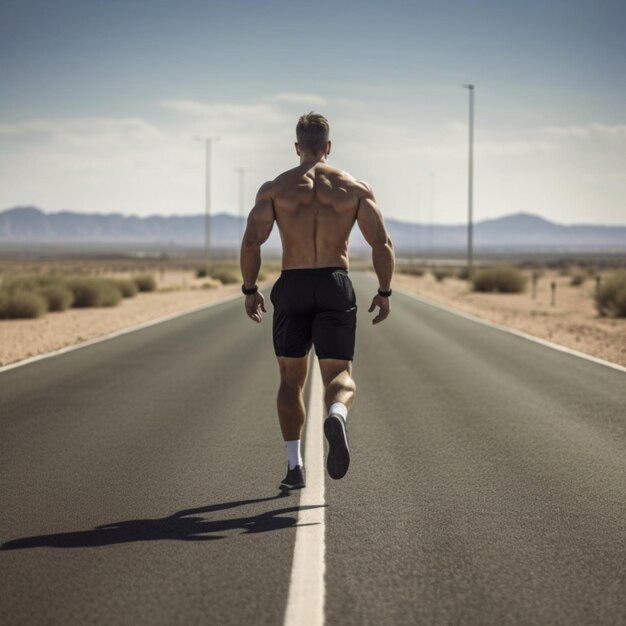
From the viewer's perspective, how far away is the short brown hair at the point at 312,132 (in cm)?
538

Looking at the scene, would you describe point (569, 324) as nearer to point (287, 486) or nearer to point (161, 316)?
point (161, 316)

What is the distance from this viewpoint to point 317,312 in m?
5.24

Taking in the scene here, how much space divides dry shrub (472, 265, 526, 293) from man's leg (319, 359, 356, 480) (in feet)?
127

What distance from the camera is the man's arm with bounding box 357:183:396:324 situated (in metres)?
5.32

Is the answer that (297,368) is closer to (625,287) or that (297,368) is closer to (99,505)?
Result: (99,505)

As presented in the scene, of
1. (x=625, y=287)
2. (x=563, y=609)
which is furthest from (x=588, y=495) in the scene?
(x=625, y=287)

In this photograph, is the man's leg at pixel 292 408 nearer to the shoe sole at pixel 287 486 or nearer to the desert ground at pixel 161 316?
the shoe sole at pixel 287 486

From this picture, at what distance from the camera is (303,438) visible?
7.44 m

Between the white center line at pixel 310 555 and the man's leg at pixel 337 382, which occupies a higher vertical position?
the man's leg at pixel 337 382

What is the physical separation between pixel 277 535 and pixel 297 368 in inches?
44.0

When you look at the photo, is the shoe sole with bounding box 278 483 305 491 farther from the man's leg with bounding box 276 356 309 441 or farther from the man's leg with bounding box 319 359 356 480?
the man's leg with bounding box 319 359 356 480

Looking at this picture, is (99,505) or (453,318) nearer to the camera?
(99,505)

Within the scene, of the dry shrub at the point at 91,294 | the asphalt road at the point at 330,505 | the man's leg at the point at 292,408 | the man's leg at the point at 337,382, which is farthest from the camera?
the dry shrub at the point at 91,294

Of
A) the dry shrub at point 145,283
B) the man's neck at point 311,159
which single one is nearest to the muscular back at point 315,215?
the man's neck at point 311,159
